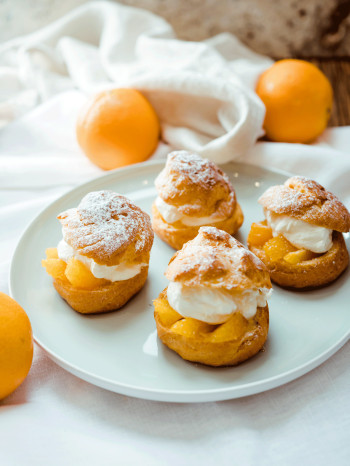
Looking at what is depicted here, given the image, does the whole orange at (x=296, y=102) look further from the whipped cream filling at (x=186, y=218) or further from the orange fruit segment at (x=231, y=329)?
the orange fruit segment at (x=231, y=329)

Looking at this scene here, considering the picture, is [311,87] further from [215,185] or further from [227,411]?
[227,411]

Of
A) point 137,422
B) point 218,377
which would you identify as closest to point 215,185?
point 218,377

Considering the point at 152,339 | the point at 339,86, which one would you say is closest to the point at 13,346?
the point at 152,339

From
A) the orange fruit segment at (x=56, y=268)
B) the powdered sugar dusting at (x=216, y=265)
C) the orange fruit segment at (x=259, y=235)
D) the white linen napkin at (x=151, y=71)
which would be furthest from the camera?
the white linen napkin at (x=151, y=71)

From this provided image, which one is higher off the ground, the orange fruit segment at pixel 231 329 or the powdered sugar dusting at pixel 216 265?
the powdered sugar dusting at pixel 216 265

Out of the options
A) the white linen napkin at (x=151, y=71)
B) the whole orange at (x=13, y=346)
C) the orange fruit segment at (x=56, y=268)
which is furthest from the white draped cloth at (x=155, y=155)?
the orange fruit segment at (x=56, y=268)

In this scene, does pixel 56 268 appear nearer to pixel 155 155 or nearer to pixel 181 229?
pixel 181 229
